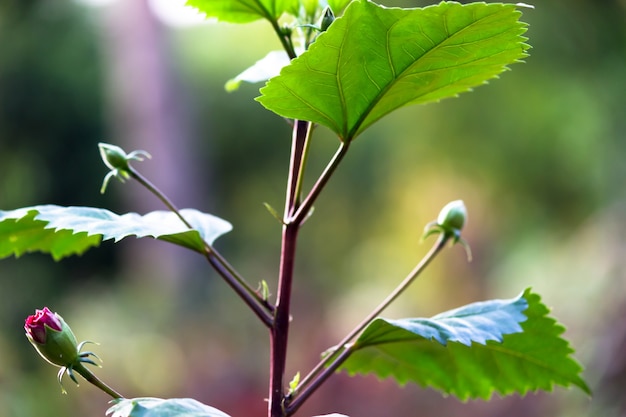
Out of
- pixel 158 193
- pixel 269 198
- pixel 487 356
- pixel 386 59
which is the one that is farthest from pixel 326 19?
pixel 269 198

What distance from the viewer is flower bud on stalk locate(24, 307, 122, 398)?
45cm

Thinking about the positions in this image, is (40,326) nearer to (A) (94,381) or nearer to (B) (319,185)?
(A) (94,381)

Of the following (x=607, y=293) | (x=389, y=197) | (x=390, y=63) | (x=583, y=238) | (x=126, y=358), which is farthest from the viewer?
(x=389, y=197)

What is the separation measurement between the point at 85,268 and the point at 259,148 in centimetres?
188

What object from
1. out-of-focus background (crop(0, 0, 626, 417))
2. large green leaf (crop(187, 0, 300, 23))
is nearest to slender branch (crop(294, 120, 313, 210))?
large green leaf (crop(187, 0, 300, 23))

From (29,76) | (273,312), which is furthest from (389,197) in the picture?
(273,312)

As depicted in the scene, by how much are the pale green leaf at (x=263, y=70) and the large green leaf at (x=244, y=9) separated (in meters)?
0.04

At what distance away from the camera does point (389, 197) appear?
255 inches

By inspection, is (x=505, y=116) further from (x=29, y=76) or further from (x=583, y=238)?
(x=29, y=76)

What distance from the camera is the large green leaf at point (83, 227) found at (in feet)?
1.58

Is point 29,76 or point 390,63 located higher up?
point 29,76

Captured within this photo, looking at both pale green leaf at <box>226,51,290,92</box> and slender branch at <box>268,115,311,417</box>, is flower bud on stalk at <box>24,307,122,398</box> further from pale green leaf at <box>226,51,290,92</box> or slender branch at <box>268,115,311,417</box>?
pale green leaf at <box>226,51,290,92</box>

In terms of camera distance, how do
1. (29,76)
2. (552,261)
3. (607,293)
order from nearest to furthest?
1. (607,293)
2. (552,261)
3. (29,76)

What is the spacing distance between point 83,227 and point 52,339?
3.1 inches
